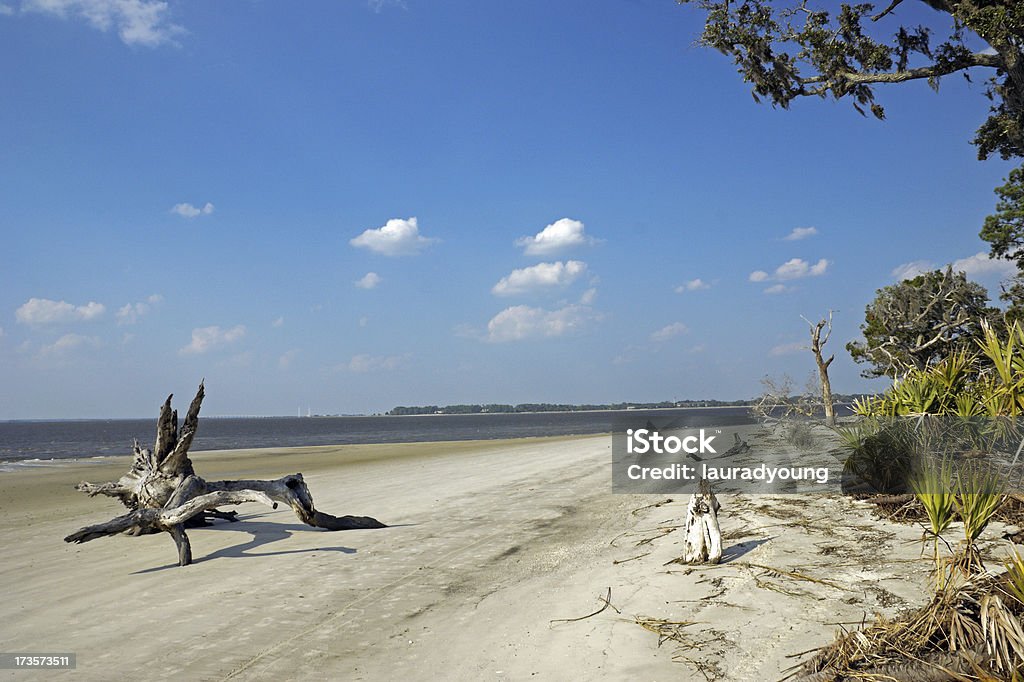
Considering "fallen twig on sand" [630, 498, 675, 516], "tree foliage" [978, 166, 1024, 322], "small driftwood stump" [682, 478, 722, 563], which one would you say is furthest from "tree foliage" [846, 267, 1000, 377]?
"small driftwood stump" [682, 478, 722, 563]

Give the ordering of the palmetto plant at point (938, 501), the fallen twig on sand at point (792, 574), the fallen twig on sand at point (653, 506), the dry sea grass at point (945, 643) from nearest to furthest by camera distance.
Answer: the dry sea grass at point (945, 643), the fallen twig on sand at point (792, 574), the palmetto plant at point (938, 501), the fallen twig on sand at point (653, 506)

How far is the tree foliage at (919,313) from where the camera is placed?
25.2 meters

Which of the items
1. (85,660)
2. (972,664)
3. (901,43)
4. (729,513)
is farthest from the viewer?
(901,43)

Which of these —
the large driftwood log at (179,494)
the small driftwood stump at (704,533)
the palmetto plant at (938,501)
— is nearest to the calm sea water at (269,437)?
the large driftwood log at (179,494)

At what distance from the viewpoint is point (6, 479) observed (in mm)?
23047

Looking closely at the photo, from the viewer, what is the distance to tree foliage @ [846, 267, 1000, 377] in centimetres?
2522

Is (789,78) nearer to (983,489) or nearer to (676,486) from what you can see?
(676,486)

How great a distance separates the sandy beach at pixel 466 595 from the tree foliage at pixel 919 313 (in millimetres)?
19269

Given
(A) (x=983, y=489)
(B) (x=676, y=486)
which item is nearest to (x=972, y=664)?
(A) (x=983, y=489)

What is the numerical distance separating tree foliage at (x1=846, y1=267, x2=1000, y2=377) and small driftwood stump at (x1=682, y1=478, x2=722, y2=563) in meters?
20.2

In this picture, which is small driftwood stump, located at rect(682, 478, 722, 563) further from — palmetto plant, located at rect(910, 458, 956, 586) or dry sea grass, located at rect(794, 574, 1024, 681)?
dry sea grass, located at rect(794, 574, 1024, 681)

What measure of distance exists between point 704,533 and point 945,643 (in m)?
3.92

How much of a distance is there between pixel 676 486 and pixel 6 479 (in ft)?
77.9

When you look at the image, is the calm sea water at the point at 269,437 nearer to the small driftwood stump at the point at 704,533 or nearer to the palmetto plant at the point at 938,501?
the palmetto plant at the point at 938,501
